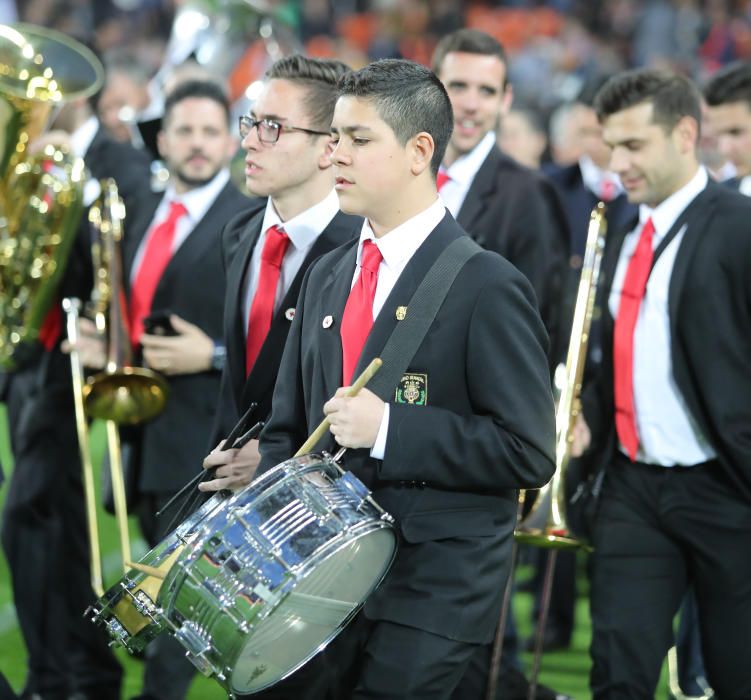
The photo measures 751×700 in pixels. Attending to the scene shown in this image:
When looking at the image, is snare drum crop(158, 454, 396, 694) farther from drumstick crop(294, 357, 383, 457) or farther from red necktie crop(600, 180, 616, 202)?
red necktie crop(600, 180, 616, 202)

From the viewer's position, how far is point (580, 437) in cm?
493

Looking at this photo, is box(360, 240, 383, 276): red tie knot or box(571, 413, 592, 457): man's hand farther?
box(571, 413, 592, 457): man's hand

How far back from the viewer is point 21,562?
235 inches

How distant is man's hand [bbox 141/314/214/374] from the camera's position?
17.9ft

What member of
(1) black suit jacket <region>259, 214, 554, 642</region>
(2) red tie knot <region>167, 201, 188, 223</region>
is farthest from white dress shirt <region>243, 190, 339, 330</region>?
(2) red tie knot <region>167, 201, 188, 223</region>

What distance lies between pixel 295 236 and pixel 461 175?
1.45 meters

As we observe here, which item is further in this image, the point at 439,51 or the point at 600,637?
the point at 439,51

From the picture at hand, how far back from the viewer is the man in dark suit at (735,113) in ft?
19.7

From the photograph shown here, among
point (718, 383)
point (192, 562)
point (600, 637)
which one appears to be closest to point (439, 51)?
point (718, 383)

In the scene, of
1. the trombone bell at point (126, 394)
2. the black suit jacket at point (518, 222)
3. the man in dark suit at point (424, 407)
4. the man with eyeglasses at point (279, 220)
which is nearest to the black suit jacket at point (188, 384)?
the trombone bell at point (126, 394)

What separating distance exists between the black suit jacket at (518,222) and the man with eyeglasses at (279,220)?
118 cm

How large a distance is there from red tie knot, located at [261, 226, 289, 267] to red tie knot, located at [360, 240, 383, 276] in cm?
75

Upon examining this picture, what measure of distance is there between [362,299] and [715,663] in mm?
1880

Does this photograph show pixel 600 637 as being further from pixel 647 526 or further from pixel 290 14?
pixel 290 14
